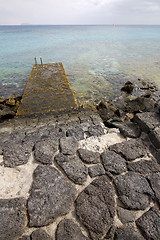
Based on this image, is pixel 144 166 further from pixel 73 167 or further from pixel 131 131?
pixel 73 167

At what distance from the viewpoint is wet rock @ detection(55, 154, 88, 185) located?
8.11 ft

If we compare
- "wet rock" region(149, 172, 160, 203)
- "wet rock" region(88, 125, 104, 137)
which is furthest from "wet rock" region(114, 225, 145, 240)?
"wet rock" region(88, 125, 104, 137)

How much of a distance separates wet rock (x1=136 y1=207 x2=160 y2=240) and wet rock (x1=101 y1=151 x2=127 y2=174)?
2.43 feet

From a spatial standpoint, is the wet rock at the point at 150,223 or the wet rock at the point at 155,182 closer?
the wet rock at the point at 150,223

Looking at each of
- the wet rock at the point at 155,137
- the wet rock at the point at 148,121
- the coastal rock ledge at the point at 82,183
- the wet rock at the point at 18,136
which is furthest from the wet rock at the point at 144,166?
the wet rock at the point at 18,136

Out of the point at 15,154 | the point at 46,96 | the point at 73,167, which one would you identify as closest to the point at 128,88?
the point at 46,96

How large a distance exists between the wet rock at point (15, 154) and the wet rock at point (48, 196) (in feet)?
1.36

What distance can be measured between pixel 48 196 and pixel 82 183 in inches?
23.6

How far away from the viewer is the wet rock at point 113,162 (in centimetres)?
264

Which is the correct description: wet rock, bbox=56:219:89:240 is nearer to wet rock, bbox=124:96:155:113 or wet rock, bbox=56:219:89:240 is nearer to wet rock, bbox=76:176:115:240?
wet rock, bbox=76:176:115:240

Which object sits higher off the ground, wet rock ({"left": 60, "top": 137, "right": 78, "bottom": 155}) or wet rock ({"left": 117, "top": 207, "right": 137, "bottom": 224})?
wet rock ({"left": 60, "top": 137, "right": 78, "bottom": 155})

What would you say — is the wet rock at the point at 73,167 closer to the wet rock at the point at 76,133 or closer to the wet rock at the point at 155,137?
the wet rock at the point at 76,133

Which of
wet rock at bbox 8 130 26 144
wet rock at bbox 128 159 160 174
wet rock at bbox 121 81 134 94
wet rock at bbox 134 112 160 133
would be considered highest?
wet rock at bbox 134 112 160 133

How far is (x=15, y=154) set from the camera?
281 centimetres
